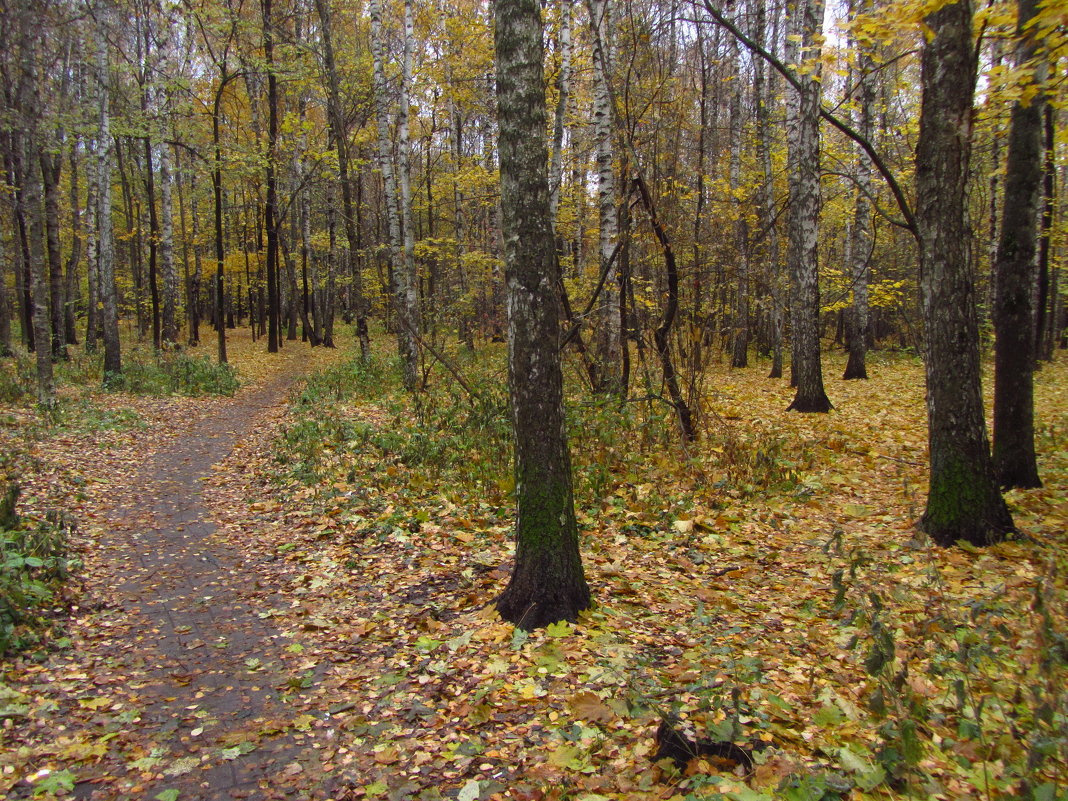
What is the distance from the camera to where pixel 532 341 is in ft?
14.8

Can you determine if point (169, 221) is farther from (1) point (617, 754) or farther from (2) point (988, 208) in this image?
(2) point (988, 208)

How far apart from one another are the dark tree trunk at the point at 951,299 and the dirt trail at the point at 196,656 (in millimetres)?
5675

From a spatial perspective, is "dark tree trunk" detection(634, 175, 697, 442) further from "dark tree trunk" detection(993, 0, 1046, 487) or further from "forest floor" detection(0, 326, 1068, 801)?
"dark tree trunk" detection(993, 0, 1046, 487)

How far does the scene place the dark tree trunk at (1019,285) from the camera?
6480 mm

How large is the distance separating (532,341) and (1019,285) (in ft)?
17.9

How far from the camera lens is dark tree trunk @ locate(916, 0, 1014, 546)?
17.5ft

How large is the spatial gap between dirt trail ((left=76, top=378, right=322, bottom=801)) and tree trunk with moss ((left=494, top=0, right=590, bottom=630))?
186 cm

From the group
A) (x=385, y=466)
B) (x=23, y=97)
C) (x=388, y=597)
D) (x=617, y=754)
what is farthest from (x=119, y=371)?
(x=617, y=754)

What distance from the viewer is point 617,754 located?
11.4 ft

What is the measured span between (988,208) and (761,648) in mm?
23229

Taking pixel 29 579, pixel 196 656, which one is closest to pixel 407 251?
pixel 29 579

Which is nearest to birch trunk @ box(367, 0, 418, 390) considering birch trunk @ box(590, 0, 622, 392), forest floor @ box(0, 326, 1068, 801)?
birch trunk @ box(590, 0, 622, 392)

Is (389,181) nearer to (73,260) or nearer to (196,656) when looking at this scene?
(196,656)

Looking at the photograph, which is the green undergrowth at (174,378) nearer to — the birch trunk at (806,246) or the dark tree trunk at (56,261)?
the dark tree trunk at (56,261)
